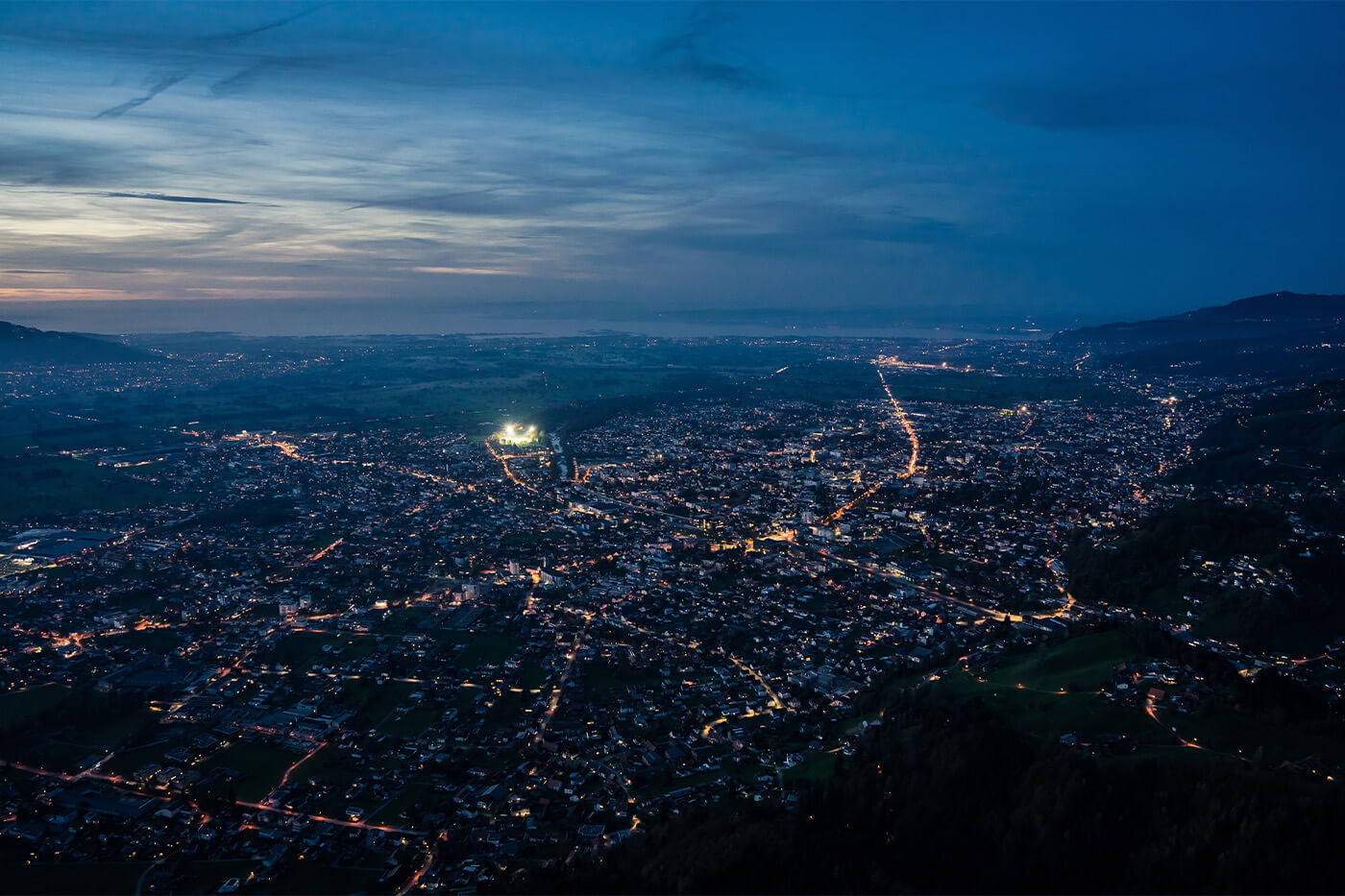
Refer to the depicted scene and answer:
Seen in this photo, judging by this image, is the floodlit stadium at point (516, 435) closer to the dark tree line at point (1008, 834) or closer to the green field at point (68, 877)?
the green field at point (68, 877)

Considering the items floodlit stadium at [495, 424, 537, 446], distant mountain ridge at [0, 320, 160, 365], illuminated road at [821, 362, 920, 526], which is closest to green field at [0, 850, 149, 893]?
illuminated road at [821, 362, 920, 526]

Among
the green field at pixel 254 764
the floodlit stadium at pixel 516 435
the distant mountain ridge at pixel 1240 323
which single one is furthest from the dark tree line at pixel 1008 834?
the distant mountain ridge at pixel 1240 323

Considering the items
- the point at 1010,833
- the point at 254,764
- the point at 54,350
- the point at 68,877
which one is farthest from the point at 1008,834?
the point at 54,350

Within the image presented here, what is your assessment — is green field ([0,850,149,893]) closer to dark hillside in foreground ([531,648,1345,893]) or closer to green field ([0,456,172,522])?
dark hillside in foreground ([531,648,1345,893])

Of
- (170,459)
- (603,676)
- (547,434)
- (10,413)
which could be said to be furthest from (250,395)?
(603,676)

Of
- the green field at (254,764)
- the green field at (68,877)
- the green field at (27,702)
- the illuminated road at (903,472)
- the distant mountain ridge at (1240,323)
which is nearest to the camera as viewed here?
the green field at (68,877)

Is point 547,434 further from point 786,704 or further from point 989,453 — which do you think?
point 786,704
